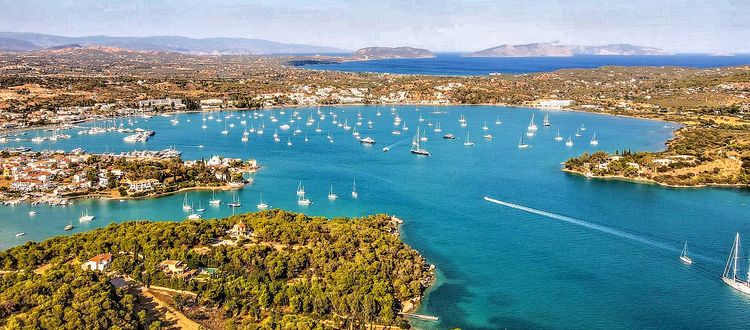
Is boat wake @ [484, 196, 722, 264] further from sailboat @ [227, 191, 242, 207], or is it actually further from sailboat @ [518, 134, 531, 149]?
sailboat @ [518, 134, 531, 149]

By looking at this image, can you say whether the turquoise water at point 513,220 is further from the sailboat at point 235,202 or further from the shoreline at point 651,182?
the shoreline at point 651,182

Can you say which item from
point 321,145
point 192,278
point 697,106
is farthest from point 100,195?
point 697,106

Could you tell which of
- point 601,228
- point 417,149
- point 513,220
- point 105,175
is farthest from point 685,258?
point 105,175

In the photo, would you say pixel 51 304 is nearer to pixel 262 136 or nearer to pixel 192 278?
pixel 192 278

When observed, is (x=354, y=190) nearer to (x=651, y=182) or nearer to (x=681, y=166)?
(x=651, y=182)

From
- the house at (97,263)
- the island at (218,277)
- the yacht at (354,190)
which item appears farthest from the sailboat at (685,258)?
the house at (97,263)
